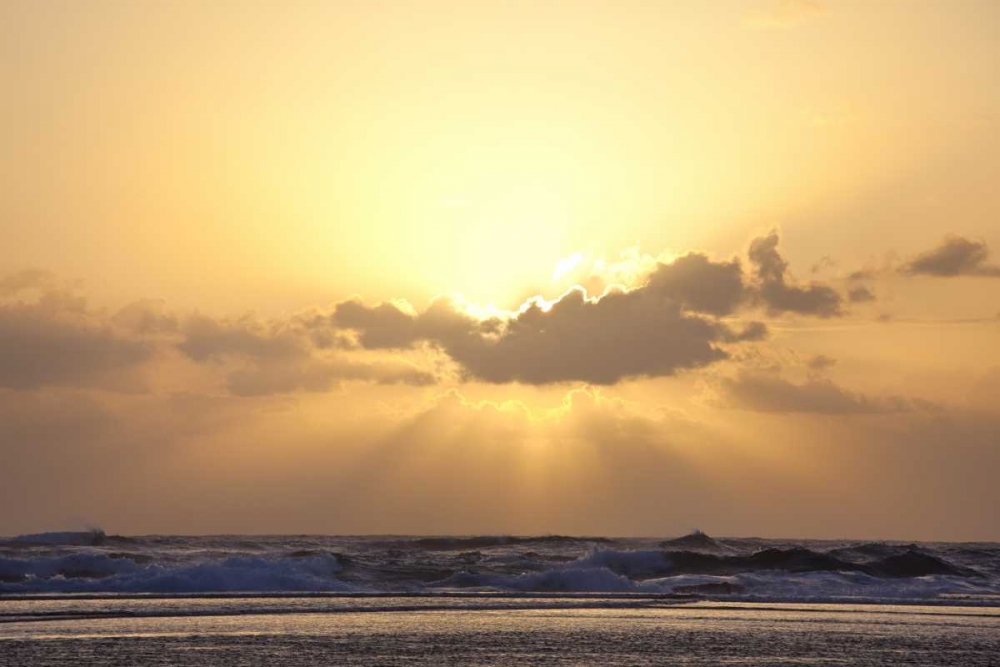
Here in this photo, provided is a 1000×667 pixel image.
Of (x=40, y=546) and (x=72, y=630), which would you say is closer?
(x=72, y=630)

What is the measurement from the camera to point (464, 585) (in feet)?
193

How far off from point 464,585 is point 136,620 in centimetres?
2484

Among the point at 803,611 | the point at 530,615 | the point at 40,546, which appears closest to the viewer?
the point at 530,615

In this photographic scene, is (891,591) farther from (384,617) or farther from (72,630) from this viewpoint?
(72,630)

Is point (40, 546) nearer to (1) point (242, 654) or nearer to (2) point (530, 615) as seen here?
(2) point (530, 615)

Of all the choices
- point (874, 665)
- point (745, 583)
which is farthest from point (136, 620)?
point (745, 583)

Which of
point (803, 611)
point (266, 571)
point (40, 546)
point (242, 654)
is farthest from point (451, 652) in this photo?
point (40, 546)

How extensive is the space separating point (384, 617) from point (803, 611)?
17.0 metres

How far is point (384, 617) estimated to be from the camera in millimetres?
38969

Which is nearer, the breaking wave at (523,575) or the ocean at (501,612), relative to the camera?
the ocean at (501,612)

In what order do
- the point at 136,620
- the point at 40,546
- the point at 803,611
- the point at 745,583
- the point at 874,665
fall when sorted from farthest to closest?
the point at 40,546 < the point at 745,583 < the point at 803,611 < the point at 136,620 < the point at 874,665

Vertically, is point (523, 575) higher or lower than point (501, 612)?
higher

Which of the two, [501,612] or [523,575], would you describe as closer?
[501,612]

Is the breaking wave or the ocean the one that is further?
the breaking wave
